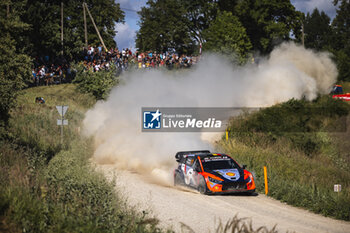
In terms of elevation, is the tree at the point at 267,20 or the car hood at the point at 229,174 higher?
the tree at the point at 267,20

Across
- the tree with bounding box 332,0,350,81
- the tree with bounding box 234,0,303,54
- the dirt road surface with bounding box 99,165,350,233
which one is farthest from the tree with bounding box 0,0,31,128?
the tree with bounding box 332,0,350,81

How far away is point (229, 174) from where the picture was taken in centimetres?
1579

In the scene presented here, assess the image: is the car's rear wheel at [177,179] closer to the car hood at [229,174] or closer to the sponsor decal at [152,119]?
the car hood at [229,174]

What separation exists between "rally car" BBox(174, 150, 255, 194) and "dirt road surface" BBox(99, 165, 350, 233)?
32 cm

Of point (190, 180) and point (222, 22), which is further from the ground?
point (222, 22)

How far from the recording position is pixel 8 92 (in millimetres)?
16641

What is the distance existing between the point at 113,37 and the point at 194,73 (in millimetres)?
37040

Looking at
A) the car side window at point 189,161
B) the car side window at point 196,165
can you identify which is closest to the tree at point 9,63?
the car side window at point 189,161

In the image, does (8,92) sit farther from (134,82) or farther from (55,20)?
(55,20)

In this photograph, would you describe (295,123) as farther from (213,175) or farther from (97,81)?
(213,175)

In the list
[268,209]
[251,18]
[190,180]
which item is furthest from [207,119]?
[251,18]

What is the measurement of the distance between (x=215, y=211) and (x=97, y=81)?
30412 mm

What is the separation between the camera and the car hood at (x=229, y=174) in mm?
15594

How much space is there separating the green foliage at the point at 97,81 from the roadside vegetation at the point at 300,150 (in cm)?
1345
